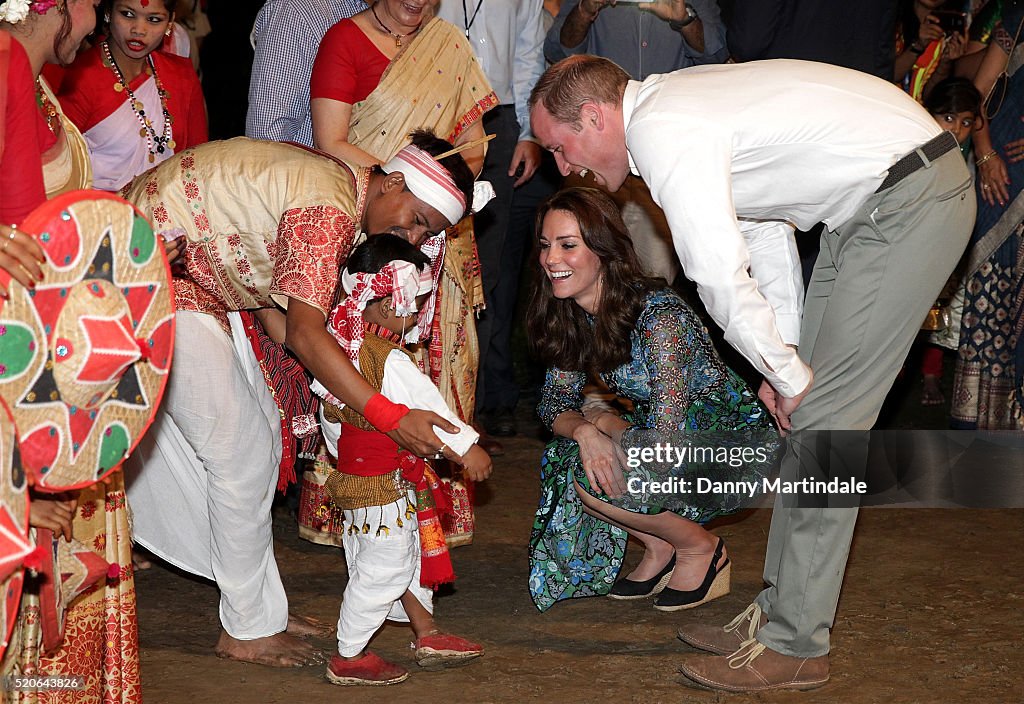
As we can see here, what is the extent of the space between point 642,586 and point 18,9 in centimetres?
235

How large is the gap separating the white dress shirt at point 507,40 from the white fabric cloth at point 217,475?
68.7 inches

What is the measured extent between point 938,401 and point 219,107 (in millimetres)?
5039

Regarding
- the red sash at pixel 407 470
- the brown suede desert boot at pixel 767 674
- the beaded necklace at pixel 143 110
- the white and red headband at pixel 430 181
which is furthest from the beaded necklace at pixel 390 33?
the brown suede desert boot at pixel 767 674

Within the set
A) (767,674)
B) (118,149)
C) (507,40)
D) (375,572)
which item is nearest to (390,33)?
(507,40)

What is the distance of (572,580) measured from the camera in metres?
3.59

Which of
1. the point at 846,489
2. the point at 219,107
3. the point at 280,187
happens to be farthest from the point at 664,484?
the point at 219,107

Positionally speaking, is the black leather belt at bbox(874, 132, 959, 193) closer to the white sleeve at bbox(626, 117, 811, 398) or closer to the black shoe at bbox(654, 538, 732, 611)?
the white sleeve at bbox(626, 117, 811, 398)

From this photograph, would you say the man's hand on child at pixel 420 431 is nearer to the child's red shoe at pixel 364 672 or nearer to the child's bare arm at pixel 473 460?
the child's bare arm at pixel 473 460

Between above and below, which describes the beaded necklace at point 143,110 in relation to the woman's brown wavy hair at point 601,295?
above

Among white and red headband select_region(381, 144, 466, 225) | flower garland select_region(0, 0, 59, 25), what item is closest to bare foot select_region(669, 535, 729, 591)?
white and red headband select_region(381, 144, 466, 225)

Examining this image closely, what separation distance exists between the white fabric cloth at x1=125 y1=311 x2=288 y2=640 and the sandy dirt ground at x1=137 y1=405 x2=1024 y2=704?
208 millimetres

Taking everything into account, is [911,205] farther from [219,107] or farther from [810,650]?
[219,107]

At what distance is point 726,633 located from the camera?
10.5 feet

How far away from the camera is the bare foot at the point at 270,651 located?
317 centimetres
